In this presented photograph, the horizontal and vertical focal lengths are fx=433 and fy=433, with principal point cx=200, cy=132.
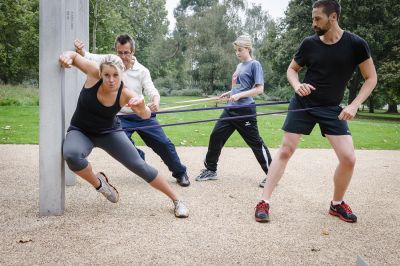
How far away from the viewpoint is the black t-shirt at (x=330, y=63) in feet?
13.3

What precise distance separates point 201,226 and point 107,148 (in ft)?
3.83

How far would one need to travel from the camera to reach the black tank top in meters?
3.95

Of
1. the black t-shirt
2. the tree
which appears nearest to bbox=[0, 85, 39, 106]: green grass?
the black t-shirt

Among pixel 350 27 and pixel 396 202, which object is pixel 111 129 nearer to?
pixel 396 202

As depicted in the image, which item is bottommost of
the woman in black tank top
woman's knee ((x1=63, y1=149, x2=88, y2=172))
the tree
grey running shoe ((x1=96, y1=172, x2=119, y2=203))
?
Answer: grey running shoe ((x1=96, y1=172, x2=119, y2=203))

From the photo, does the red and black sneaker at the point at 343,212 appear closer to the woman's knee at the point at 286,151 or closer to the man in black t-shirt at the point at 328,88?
the man in black t-shirt at the point at 328,88

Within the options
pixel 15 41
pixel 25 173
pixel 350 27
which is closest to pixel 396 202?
pixel 25 173

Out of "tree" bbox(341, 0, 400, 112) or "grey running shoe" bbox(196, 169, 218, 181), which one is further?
"tree" bbox(341, 0, 400, 112)

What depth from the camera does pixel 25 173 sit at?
20.1 feet

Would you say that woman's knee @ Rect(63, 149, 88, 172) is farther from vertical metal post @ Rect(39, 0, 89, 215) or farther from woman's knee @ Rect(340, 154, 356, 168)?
woman's knee @ Rect(340, 154, 356, 168)

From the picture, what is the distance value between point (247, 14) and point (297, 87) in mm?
53039

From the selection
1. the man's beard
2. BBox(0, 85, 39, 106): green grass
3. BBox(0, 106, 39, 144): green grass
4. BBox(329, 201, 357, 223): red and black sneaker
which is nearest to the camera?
the man's beard

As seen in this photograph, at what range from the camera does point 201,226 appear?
4039 mm

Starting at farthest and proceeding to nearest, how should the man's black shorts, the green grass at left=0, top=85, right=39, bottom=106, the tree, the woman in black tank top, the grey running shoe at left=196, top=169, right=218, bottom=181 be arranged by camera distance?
the tree, the green grass at left=0, top=85, right=39, bottom=106, the grey running shoe at left=196, top=169, right=218, bottom=181, the man's black shorts, the woman in black tank top
